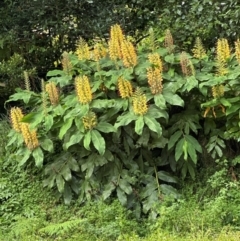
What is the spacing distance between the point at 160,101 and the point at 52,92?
119 centimetres

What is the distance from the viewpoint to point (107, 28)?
23.6 ft

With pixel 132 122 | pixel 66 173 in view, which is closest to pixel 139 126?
pixel 132 122

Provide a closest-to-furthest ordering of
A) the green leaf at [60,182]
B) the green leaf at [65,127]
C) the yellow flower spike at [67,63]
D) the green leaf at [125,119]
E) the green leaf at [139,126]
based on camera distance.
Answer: the green leaf at [139,126] < the green leaf at [125,119] < the green leaf at [65,127] < the green leaf at [60,182] < the yellow flower spike at [67,63]

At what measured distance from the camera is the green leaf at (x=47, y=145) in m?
5.53

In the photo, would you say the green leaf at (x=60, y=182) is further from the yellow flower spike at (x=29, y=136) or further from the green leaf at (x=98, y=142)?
the green leaf at (x=98, y=142)

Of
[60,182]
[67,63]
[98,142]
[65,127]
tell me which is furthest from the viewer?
[67,63]

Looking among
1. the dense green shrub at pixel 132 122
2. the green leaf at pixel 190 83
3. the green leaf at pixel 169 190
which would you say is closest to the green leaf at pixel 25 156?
the dense green shrub at pixel 132 122

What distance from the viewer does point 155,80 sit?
206 inches

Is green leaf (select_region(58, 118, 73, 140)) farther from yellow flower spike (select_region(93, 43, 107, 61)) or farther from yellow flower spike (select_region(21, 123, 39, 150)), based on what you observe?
yellow flower spike (select_region(93, 43, 107, 61))

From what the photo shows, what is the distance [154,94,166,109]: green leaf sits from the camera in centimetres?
516

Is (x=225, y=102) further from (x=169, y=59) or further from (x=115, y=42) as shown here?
(x=115, y=42)

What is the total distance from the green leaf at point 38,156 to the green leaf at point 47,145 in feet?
0.20

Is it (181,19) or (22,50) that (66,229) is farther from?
(22,50)

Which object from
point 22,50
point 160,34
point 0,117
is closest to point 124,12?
point 160,34
